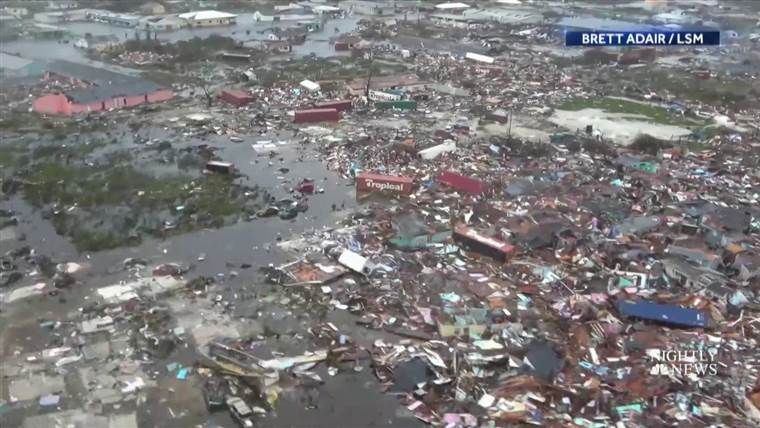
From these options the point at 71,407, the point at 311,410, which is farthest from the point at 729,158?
the point at 71,407

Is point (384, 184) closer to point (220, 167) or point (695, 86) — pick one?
point (220, 167)

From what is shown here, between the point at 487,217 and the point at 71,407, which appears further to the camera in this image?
the point at 487,217

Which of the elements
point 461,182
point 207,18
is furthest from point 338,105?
point 207,18

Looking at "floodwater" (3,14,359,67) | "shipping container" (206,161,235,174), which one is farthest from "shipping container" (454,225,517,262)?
"floodwater" (3,14,359,67)

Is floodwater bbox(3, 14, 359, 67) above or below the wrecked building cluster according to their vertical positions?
above

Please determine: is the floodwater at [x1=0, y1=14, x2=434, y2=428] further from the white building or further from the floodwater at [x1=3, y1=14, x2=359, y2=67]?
the white building

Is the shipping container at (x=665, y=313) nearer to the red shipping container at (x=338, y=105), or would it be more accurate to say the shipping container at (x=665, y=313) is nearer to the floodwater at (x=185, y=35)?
the red shipping container at (x=338, y=105)

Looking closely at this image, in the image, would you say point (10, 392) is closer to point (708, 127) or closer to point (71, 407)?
point (71, 407)
